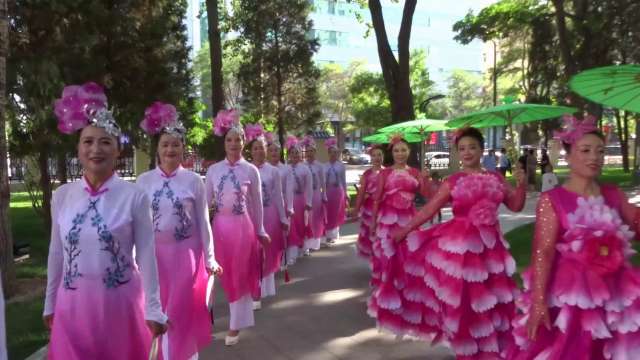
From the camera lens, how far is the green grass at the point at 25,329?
6.10m

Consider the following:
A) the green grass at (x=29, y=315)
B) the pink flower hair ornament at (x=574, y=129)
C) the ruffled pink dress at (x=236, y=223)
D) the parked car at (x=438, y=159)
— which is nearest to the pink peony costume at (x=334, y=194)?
the green grass at (x=29, y=315)

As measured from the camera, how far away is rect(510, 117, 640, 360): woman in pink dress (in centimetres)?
356

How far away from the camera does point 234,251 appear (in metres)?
6.29

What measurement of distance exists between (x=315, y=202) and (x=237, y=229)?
6096 millimetres

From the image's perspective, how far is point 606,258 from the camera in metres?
3.61

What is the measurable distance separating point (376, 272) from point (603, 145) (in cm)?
387

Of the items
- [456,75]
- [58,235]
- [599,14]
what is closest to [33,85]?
[58,235]

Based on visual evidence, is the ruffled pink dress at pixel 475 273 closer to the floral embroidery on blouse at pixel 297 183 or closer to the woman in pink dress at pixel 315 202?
the floral embroidery on blouse at pixel 297 183

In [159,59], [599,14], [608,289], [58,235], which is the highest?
[599,14]

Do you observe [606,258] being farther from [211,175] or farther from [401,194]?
[211,175]

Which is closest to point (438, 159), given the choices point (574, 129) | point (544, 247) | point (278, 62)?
point (278, 62)

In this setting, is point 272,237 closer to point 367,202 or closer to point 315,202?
point 367,202

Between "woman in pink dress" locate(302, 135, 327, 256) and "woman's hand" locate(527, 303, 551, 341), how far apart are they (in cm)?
827

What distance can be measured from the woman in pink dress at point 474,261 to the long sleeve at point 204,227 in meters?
1.76
